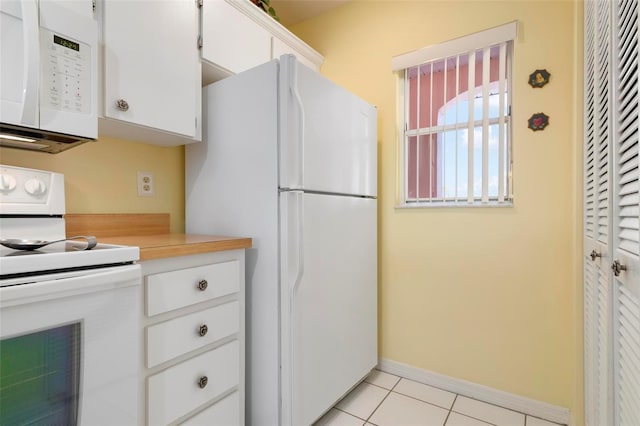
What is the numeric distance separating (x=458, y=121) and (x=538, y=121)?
1.33ft

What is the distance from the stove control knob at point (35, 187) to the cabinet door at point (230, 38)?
2.87 ft

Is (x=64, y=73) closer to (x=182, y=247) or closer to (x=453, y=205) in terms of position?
(x=182, y=247)

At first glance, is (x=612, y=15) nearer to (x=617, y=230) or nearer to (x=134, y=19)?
(x=617, y=230)

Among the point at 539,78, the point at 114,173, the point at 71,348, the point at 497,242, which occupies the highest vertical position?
the point at 539,78

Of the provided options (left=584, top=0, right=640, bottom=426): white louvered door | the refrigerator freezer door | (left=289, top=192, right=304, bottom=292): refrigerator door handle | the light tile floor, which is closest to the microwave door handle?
the refrigerator freezer door

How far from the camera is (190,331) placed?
1.17m

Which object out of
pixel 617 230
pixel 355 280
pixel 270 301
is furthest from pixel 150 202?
pixel 617 230

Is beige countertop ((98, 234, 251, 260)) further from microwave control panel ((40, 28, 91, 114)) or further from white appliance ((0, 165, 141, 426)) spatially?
microwave control panel ((40, 28, 91, 114))

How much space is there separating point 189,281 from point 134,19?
3.44ft

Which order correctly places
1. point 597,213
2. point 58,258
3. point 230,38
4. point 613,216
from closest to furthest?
point 58,258, point 613,216, point 597,213, point 230,38

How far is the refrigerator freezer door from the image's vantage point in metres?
1.37

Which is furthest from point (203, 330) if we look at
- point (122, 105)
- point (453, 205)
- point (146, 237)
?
point (453, 205)

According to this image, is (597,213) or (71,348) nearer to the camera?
(71,348)

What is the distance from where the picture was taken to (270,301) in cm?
141
